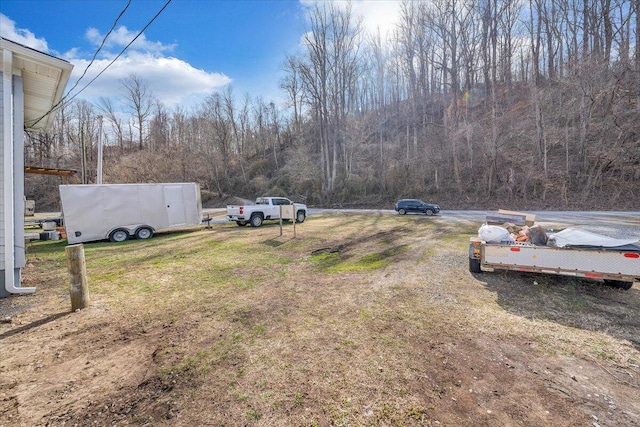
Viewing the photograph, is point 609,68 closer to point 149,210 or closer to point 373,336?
point 373,336

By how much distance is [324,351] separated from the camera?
11.3 ft

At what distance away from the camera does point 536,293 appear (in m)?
5.25

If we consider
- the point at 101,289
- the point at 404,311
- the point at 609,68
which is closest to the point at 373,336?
the point at 404,311

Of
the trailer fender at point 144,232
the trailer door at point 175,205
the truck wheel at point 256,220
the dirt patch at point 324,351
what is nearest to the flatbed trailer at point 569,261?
the dirt patch at point 324,351

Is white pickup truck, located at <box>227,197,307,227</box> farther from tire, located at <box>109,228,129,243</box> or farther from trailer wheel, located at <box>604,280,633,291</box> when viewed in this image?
trailer wheel, located at <box>604,280,633,291</box>

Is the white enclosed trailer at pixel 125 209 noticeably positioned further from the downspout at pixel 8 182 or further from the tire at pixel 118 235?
the downspout at pixel 8 182

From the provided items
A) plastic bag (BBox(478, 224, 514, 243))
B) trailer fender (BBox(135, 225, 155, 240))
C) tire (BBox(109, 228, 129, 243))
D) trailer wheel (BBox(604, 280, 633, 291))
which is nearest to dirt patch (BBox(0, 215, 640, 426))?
trailer wheel (BBox(604, 280, 633, 291))

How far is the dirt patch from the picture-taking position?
99.1 inches

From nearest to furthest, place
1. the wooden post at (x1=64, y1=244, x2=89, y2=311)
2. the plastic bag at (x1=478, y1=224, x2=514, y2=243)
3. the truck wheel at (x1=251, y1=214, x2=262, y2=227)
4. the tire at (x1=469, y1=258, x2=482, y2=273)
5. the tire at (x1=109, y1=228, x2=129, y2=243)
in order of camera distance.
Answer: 1. the wooden post at (x1=64, y1=244, x2=89, y2=311)
2. the plastic bag at (x1=478, y1=224, x2=514, y2=243)
3. the tire at (x1=469, y1=258, x2=482, y2=273)
4. the tire at (x1=109, y1=228, x2=129, y2=243)
5. the truck wheel at (x1=251, y1=214, x2=262, y2=227)

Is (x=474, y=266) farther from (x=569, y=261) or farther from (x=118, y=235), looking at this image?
(x=118, y=235)

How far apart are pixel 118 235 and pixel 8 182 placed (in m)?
6.67

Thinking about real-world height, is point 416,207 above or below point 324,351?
above

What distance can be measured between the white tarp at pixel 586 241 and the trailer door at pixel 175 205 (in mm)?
13785

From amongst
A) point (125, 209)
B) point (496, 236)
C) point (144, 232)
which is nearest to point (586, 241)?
point (496, 236)
